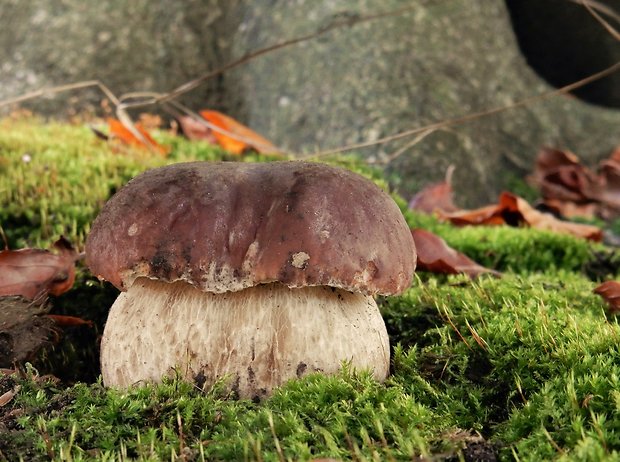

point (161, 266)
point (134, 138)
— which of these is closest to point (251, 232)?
point (161, 266)

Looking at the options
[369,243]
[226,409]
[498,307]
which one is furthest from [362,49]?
[226,409]

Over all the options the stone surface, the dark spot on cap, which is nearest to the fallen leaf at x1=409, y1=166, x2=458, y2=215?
the stone surface

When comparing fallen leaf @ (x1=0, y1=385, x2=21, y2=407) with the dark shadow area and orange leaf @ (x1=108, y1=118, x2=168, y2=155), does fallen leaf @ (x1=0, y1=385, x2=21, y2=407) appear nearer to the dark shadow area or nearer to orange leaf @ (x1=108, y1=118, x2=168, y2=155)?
orange leaf @ (x1=108, y1=118, x2=168, y2=155)

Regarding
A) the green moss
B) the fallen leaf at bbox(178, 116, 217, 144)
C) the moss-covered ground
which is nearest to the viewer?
the moss-covered ground

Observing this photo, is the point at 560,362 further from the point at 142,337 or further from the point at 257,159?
the point at 257,159

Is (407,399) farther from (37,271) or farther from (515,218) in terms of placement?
(515,218)

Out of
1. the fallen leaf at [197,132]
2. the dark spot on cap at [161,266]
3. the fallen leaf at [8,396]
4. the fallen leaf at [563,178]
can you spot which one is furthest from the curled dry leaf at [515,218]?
the fallen leaf at [8,396]
